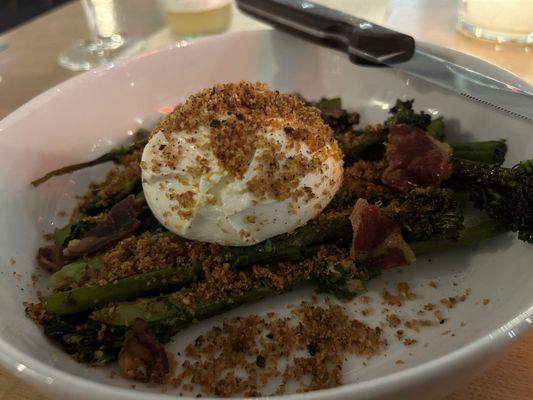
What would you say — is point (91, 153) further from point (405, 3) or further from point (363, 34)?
point (405, 3)

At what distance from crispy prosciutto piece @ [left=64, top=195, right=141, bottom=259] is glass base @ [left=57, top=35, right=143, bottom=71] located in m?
1.45

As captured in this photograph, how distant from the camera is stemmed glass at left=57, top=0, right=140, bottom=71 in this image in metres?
2.74

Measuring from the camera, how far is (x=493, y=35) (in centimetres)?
250

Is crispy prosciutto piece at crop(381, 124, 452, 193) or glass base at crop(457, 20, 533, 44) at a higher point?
crispy prosciutto piece at crop(381, 124, 452, 193)

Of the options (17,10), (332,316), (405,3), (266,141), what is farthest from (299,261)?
(17,10)

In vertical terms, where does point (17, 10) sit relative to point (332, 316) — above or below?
below

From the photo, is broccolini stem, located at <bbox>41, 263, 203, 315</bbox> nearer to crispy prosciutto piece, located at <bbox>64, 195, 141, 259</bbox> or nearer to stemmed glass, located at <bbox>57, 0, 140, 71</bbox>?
crispy prosciutto piece, located at <bbox>64, 195, 141, 259</bbox>

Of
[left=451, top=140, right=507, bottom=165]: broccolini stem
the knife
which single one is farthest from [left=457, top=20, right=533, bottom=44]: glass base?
[left=451, top=140, right=507, bottom=165]: broccolini stem

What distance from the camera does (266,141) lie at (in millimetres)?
1320

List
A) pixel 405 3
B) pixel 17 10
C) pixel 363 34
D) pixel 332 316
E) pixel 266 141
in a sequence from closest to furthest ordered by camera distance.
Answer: pixel 332 316 → pixel 266 141 → pixel 363 34 → pixel 405 3 → pixel 17 10

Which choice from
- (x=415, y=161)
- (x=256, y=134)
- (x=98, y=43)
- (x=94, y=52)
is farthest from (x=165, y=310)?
(x=98, y=43)

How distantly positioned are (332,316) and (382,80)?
94 centimetres

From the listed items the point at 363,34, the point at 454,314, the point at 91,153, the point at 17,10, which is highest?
the point at 363,34


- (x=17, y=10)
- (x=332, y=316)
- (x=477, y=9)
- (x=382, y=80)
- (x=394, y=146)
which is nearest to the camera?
(x=332, y=316)
